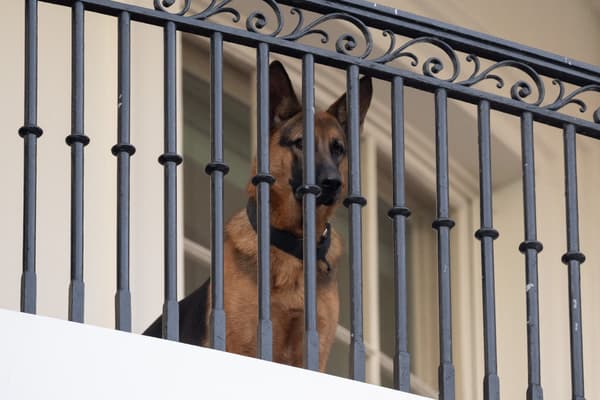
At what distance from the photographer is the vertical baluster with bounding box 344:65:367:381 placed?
4.90 metres

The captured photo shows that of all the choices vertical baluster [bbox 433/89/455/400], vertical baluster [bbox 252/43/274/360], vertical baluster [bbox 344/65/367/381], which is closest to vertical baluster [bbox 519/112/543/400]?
vertical baluster [bbox 433/89/455/400]

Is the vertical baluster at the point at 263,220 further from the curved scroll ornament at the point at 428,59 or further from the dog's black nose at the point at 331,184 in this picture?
the dog's black nose at the point at 331,184

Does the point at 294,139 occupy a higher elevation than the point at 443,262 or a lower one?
higher

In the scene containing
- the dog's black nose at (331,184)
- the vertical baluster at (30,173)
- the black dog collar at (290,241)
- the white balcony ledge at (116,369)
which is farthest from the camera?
the black dog collar at (290,241)

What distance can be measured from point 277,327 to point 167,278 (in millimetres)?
1420

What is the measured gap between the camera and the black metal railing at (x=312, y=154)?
4.80 metres

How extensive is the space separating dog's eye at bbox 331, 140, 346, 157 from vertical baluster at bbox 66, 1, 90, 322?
4.98 ft

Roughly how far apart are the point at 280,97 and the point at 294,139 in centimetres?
16

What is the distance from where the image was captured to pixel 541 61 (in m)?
5.46

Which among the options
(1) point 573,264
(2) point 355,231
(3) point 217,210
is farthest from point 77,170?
(1) point 573,264

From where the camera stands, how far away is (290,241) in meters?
6.43

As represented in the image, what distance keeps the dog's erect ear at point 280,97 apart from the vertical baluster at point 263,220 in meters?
1.14

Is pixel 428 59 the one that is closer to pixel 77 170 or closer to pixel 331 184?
pixel 331 184

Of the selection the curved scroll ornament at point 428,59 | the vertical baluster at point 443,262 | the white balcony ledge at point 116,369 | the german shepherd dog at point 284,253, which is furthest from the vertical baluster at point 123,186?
the german shepherd dog at point 284,253
